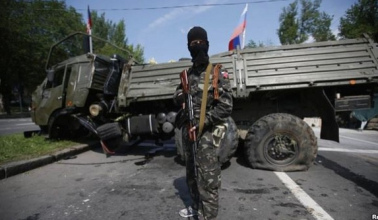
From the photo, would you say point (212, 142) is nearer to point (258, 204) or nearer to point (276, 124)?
point (258, 204)

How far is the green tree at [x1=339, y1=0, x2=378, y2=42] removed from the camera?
25.5m

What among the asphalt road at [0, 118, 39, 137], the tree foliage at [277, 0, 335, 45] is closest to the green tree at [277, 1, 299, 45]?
the tree foliage at [277, 0, 335, 45]

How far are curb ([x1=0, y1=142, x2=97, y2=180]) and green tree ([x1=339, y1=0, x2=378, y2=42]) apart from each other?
28730mm

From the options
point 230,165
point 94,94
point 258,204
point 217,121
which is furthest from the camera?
point 94,94

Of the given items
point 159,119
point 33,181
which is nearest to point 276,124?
point 159,119

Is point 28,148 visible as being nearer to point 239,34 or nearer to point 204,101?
point 204,101

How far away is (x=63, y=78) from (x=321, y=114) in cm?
609

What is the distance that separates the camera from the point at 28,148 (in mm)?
5809

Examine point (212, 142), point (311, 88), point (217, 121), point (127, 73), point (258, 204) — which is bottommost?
point (258, 204)

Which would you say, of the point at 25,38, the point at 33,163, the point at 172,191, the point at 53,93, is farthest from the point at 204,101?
the point at 25,38

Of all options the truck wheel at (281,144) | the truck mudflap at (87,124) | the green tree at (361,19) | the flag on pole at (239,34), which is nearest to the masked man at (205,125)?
the truck wheel at (281,144)

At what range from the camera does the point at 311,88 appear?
449cm

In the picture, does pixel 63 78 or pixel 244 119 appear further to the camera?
pixel 63 78

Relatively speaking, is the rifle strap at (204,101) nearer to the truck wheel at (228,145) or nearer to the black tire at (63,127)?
the truck wheel at (228,145)
